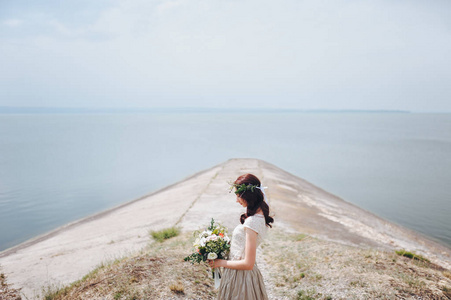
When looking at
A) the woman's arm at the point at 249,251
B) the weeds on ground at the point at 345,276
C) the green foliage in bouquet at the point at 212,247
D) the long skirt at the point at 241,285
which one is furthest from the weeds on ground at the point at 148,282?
the woman's arm at the point at 249,251

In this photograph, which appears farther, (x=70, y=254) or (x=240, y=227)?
(x=70, y=254)

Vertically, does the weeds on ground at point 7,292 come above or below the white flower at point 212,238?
below

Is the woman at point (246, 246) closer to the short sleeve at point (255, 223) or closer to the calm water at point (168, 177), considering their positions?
the short sleeve at point (255, 223)

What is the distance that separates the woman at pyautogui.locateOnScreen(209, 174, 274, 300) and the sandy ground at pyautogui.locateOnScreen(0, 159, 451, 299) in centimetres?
780

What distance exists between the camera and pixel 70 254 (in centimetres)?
1356

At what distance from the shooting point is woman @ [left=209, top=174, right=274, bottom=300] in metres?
4.17

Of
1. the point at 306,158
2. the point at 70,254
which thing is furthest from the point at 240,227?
the point at 306,158

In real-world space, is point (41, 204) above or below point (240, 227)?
below

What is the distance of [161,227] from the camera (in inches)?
599

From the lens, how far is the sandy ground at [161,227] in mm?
11774

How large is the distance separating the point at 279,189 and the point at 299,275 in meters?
14.9

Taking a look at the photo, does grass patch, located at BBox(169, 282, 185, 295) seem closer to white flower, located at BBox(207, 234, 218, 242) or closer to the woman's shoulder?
white flower, located at BBox(207, 234, 218, 242)

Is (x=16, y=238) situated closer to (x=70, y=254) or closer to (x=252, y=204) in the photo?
(x=70, y=254)

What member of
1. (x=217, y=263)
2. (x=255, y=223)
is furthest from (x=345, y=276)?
(x=255, y=223)
